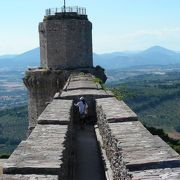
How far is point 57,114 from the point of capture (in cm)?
959

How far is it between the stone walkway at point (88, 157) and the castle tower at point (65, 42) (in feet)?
37.8

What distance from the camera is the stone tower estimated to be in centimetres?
2392

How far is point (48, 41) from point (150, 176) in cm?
1959

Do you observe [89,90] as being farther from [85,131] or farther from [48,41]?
[48,41]

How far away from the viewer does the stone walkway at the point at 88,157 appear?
8.54 metres

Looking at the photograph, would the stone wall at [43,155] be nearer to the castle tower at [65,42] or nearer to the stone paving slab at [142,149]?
the stone paving slab at [142,149]

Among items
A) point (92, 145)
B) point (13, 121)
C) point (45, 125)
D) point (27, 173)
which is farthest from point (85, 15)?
point (13, 121)

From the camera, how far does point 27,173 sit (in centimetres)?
538

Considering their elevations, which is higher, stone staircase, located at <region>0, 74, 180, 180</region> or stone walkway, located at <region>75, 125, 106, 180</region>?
stone staircase, located at <region>0, 74, 180, 180</region>

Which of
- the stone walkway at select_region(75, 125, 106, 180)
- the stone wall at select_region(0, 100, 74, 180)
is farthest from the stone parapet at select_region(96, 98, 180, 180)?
the stone walkway at select_region(75, 125, 106, 180)

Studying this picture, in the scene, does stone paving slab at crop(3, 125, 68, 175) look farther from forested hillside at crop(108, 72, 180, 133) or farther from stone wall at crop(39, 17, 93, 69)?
forested hillside at crop(108, 72, 180, 133)

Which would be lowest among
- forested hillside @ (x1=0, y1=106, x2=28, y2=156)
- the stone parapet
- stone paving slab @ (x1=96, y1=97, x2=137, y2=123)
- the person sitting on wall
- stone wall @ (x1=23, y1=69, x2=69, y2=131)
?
forested hillside @ (x1=0, y1=106, x2=28, y2=156)

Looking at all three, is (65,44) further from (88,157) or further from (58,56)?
(88,157)

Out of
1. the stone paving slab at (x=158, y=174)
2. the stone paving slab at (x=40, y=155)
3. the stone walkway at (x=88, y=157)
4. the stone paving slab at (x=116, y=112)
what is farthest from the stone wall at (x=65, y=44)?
the stone paving slab at (x=158, y=174)
